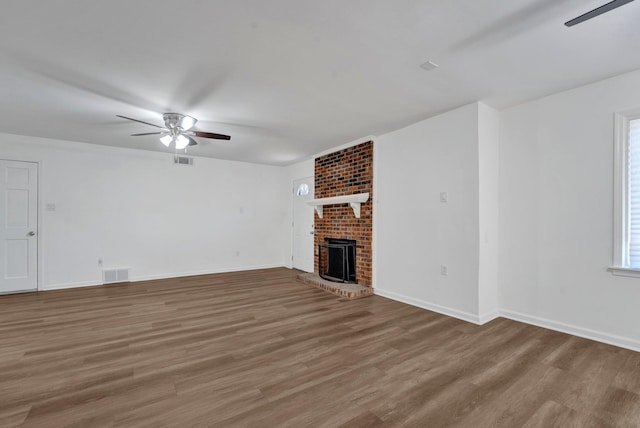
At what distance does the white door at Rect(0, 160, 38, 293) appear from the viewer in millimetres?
4719

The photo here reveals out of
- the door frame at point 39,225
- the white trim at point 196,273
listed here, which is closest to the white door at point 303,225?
the white trim at point 196,273

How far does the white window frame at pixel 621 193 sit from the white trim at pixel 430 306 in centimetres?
140

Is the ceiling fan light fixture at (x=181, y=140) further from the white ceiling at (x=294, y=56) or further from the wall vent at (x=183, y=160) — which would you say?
the wall vent at (x=183, y=160)

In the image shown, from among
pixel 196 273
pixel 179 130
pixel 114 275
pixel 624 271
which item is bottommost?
pixel 196 273

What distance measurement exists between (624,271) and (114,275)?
7.27 meters

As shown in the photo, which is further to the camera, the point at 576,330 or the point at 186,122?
the point at 186,122

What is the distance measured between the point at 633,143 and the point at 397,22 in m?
2.63

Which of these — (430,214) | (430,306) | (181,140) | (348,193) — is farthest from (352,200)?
(181,140)

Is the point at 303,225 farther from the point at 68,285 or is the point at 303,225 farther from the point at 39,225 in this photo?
the point at 39,225

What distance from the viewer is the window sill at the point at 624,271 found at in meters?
2.66

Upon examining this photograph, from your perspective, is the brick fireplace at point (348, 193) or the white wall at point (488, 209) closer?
the white wall at point (488, 209)

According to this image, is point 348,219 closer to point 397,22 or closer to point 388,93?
point 388,93

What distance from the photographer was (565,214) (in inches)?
122

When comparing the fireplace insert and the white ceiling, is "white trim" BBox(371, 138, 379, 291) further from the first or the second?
the white ceiling
